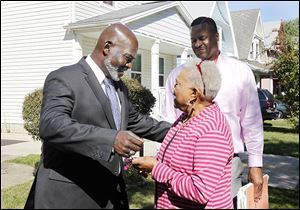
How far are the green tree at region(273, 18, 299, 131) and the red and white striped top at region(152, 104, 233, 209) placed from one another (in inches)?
156

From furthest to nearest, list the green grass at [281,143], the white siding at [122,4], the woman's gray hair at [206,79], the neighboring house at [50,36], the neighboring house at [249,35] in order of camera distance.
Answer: the neighboring house at [249,35] < the white siding at [122,4] < the neighboring house at [50,36] < the green grass at [281,143] < the woman's gray hair at [206,79]

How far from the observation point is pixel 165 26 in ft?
53.8

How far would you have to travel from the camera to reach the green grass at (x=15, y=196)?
554 centimetres

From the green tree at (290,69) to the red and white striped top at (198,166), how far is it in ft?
13.0

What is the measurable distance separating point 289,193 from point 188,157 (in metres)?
5.11

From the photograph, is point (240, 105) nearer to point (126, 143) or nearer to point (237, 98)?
point (237, 98)

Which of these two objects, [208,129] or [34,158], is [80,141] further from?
[34,158]

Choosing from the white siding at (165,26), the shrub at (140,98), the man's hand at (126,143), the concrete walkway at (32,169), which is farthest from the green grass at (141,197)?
the white siding at (165,26)

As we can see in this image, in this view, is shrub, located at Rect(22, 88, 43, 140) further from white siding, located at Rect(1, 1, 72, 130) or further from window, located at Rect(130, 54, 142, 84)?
window, located at Rect(130, 54, 142, 84)

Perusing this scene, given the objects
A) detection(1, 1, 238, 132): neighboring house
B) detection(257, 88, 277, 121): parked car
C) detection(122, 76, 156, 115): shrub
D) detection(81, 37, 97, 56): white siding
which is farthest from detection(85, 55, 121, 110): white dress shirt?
detection(257, 88, 277, 121): parked car

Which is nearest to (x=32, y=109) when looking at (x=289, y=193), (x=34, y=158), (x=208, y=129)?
(x=34, y=158)

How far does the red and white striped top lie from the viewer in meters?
1.95

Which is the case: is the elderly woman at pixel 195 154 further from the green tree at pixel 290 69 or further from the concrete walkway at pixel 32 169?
the concrete walkway at pixel 32 169

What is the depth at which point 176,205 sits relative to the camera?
2.14 meters
